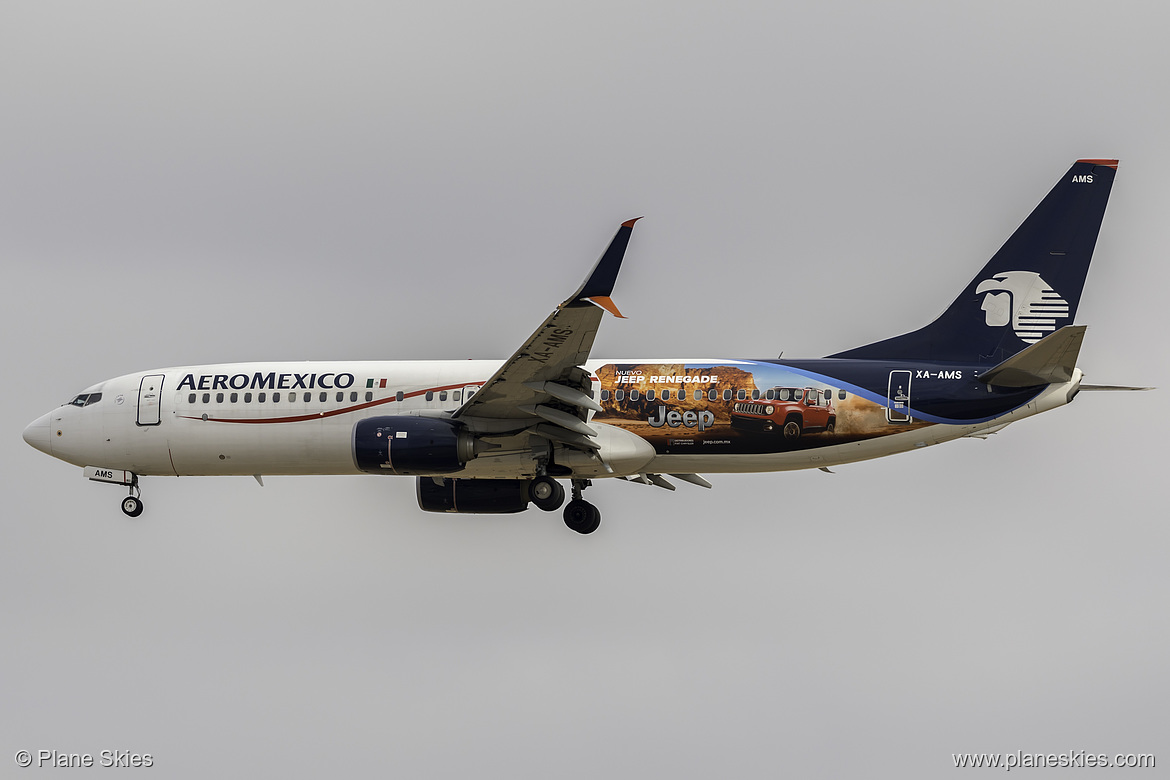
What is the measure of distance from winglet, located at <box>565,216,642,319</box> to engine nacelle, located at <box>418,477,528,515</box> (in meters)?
9.90

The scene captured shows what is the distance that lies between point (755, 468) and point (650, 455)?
257 cm

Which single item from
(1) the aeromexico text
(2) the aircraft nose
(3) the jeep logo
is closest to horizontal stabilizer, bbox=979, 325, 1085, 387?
(3) the jeep logo

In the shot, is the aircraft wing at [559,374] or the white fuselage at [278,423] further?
the white fuselage at [278,423]

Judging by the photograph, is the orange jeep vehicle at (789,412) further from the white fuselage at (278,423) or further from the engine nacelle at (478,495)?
the engine nacelle at (478,495)

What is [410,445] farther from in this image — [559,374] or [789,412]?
[789,412]

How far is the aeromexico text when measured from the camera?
117ft

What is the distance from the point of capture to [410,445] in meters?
32.6

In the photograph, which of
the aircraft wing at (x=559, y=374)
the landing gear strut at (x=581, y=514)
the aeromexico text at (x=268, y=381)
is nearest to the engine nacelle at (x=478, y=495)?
the landing gear strut at (x=581, y=514)

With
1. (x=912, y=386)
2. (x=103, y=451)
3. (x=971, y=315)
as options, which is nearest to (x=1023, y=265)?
(x=971, y=315)

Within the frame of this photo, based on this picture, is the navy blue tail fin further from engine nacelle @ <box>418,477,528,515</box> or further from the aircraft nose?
the aircraft nose

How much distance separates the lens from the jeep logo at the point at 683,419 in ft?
109

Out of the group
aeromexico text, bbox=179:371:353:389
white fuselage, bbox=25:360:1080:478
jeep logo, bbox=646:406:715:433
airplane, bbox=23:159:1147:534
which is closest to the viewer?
airplane, bbox=23:159:1147:534

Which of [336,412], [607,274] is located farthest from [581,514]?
[607,274]

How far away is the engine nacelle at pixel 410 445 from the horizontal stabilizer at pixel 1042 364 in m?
12.3
